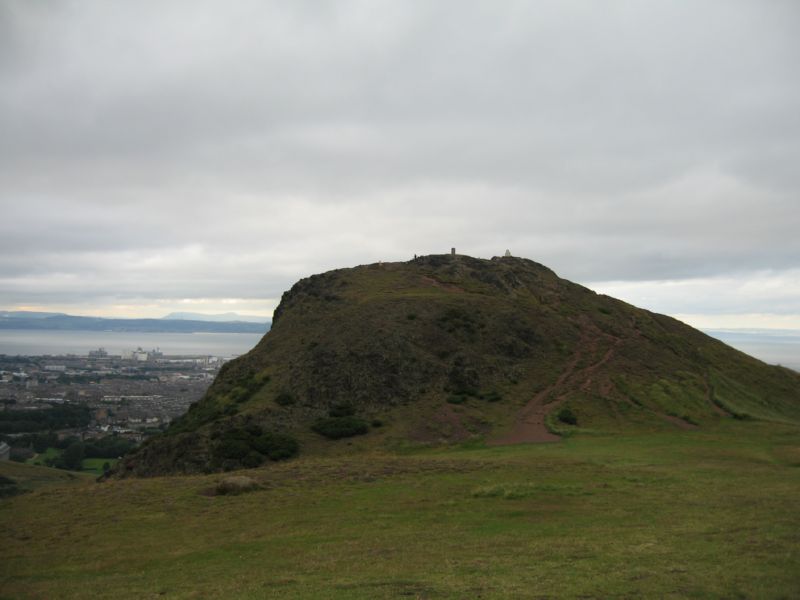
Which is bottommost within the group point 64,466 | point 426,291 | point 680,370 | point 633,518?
point 64,466

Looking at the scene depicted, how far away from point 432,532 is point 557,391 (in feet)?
104

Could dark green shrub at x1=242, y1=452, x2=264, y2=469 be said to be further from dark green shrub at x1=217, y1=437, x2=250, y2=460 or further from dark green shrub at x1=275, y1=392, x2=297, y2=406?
dark green shrub at x1=275, y1=392, x2=297, y2=406

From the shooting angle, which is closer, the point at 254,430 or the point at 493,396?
the point at 254,430

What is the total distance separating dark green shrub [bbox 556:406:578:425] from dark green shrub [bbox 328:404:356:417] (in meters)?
15.4

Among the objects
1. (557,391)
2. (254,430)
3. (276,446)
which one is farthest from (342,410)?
(557,391)

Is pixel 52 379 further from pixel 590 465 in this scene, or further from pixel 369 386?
pixel 590 465

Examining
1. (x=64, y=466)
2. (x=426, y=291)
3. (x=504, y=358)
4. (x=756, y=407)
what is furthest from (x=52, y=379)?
(x=756, y=407)

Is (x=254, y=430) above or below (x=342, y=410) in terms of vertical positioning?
below

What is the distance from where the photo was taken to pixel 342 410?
43969 millimetres

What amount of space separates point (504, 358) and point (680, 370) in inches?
677

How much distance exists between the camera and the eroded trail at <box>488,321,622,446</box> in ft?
130

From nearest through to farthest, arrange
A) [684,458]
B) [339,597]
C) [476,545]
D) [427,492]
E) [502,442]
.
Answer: [339,597]
[476,545]
[427,492]
[684,458]
[502,442]

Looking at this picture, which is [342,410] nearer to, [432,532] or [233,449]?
[233,449]

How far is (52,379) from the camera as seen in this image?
Result: 18650 cm
